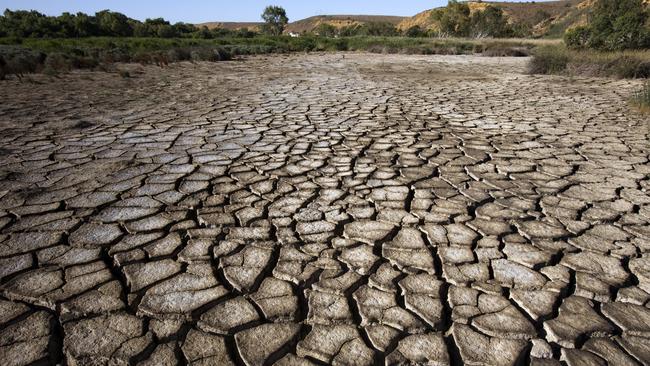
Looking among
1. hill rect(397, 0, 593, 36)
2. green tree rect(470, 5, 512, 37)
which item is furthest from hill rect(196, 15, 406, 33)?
green tree rect(470, 5, 512, 37)

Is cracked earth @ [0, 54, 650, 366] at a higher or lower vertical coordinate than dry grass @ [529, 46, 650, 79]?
higher

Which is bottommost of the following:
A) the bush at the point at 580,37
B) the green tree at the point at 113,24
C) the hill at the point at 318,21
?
the hill at the point at 318,21

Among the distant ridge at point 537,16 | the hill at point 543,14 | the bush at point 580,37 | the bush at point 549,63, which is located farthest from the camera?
the hill at point 543,14

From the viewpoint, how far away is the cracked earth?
5.37 ft

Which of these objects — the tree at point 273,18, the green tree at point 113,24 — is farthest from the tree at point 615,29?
the tree at point 273,18

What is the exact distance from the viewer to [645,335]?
65.9 inches

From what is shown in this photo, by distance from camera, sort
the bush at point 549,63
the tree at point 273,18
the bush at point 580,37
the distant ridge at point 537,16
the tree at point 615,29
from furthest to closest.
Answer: the tree at point 273,18 < the distant ridge at point 537,16 < the bush at point 580,37 < the tree at point 615,29 < the bush at point 549,63

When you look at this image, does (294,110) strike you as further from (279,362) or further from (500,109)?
(279,362)

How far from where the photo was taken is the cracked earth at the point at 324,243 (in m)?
1.64

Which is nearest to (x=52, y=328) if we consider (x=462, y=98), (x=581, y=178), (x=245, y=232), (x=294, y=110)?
(x=245, y=232)

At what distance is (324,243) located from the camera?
7.63ft

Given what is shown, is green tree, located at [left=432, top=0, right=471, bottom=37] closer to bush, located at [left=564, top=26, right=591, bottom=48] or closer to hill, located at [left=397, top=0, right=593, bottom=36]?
hill, located at [left=397, top=0, right=593, bottom=36]

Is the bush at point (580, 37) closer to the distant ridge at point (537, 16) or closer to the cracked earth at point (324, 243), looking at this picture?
the cracked earth at point (324, 243)

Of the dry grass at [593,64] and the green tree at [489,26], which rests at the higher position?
the dry grass at [593,64]
